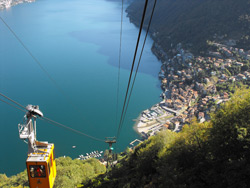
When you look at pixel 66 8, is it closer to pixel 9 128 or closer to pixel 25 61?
pixel 25 61

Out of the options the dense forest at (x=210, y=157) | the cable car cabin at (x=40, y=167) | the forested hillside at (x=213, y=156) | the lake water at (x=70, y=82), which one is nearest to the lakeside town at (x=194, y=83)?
the lake water at (x=70, y=82)

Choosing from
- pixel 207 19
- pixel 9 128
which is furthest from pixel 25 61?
pixel 207 19

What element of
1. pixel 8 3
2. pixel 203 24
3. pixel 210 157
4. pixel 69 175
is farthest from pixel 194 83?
pixel 8 3

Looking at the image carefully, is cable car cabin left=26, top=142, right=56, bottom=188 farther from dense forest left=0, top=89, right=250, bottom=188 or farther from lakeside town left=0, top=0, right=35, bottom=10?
lakeside town left=0, top=0, right=35, bottom=10

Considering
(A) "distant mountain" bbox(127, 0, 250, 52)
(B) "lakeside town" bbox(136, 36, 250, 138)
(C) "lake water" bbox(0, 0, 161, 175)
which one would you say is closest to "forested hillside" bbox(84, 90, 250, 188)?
(C) "lake water" bbox(0, 0, 161, 175)

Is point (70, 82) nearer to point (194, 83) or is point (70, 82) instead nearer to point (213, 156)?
point (194, 83)

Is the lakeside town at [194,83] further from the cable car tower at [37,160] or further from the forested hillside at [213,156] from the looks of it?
the cable car tower at [37,160]
